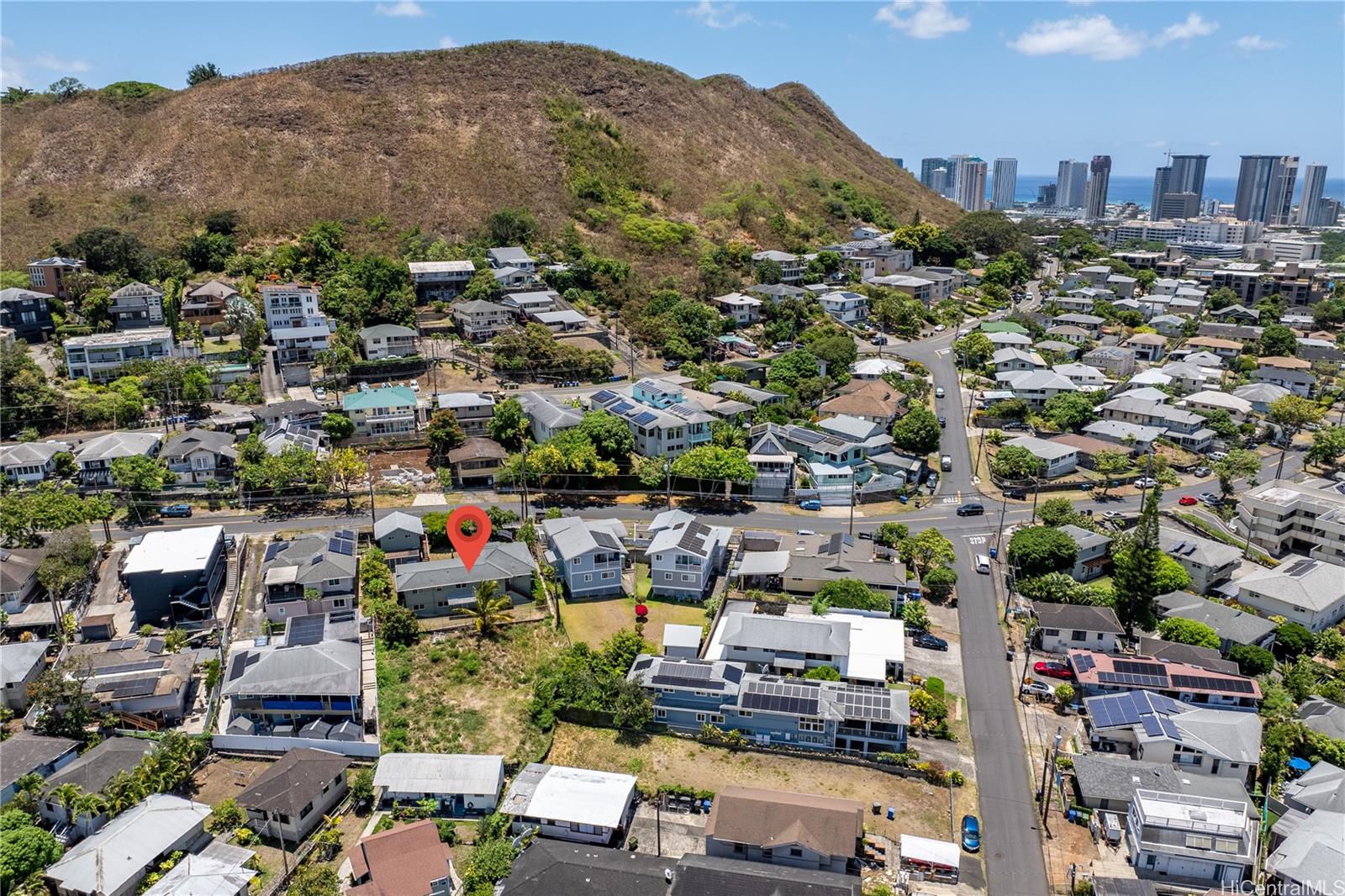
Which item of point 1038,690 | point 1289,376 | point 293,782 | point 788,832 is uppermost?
point 1289,376

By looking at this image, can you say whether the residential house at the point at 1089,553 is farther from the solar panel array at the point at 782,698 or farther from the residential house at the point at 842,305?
the residential house at the point at 842,305

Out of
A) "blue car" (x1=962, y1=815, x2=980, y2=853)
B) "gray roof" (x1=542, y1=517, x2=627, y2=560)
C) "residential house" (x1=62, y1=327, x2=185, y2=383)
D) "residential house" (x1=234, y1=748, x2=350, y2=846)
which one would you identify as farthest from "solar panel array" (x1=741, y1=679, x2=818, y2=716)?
"residential house" (x1=62, y1=327, x2=185, y2=383)

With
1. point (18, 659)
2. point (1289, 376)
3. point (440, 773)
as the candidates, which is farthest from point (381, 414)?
point (1289, 376)

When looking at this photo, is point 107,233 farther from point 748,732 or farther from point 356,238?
point 748,732

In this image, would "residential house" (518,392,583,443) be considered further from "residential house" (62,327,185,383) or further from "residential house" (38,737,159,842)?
"residential house" (38,737,159,842)

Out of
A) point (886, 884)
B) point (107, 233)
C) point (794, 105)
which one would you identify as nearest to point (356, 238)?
point (107, 233)

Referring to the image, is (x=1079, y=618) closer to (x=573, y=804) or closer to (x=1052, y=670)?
(x=1052, y=670)
